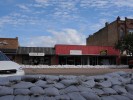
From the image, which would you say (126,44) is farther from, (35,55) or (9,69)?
(9,69)

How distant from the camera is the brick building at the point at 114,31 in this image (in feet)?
213

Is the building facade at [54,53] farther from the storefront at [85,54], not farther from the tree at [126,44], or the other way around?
the tree at [126,44]

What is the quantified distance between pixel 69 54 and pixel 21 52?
A: 894 centimetres

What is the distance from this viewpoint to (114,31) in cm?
6619

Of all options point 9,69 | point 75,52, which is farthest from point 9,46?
point 9,69

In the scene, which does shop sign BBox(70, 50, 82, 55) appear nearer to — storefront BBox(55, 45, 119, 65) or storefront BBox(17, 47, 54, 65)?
storefront BBox(55, 45, 119, 65)

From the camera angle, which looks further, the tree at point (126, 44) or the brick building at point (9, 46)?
the brick building at point (9, 46)

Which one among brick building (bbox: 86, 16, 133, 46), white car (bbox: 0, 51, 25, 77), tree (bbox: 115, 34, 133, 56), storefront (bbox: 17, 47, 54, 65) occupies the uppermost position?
brick building (bbox: 86, 16, 133, 46)

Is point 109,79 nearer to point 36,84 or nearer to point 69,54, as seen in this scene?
point 36,84

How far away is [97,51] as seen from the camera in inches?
2475

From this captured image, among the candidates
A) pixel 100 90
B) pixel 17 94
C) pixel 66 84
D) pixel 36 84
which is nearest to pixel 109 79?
pixel 100 90

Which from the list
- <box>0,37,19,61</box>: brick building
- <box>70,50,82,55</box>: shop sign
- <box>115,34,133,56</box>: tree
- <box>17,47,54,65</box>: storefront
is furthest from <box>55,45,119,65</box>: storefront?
<box>0,37,19,61</box>: brick building

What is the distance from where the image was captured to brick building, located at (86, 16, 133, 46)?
6480 centimetres

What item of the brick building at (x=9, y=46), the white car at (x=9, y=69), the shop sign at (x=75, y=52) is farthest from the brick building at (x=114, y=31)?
the white car at (x=9, y=69)
